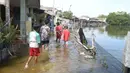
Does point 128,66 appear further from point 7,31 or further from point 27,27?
point 27,27

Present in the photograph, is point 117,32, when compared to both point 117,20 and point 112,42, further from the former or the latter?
point 117,20

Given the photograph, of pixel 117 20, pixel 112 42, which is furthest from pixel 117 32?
pixel 117 20

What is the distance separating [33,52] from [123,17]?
125539 millimetres

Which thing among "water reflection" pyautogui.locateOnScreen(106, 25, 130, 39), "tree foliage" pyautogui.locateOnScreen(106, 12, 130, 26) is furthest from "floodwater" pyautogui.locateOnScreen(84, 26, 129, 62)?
"tree foliage" pyautogui.locateOnScreen(106, 12, 130, 26)

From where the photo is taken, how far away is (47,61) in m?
11.6

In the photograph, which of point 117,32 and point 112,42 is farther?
point 117,32

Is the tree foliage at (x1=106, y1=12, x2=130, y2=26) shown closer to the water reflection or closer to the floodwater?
the water reflection

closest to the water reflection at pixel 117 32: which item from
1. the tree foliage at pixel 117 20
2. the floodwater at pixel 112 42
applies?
the floodwater at pixel 112 42

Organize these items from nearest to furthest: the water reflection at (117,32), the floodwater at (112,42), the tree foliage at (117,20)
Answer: the floodwater at (112,42), the water reflection at (117,32), the tree foliage at (117,20)

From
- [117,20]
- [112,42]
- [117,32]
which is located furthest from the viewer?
[117,20]

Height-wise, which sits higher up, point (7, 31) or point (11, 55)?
point (7, 31)

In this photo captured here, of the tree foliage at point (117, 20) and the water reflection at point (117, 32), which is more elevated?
the tree foliage at point (117, 20)

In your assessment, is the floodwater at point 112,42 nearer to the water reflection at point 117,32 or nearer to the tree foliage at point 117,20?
the water reflection at point 117,32

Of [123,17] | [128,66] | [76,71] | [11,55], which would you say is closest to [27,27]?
[11,55]
